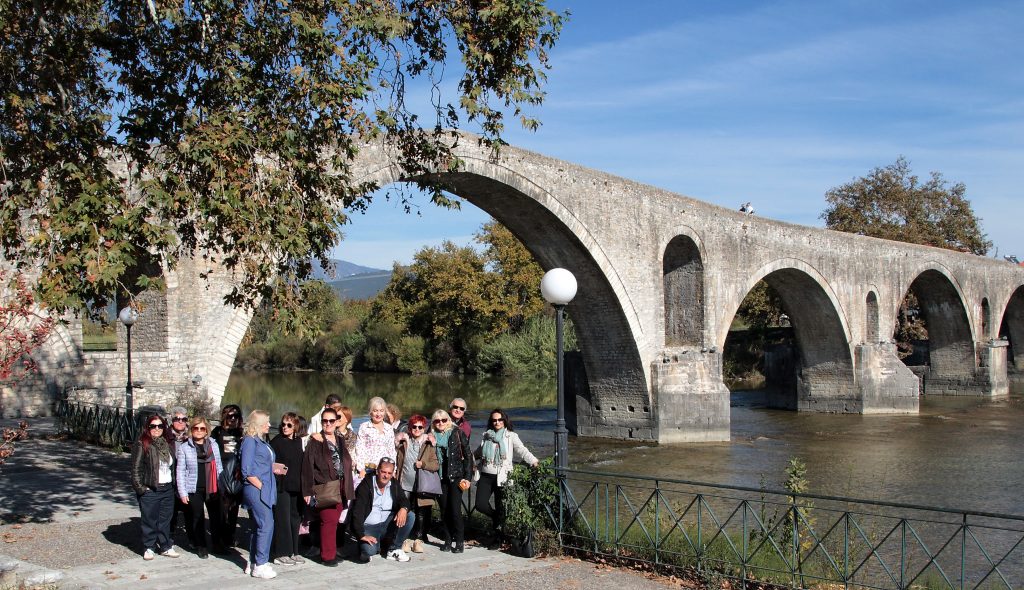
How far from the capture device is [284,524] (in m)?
6.32

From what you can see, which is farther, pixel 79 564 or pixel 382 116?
pixel 382 116

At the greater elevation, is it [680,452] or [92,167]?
[92,167]

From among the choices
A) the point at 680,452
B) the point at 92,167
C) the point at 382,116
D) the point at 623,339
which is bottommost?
the point at 680,452

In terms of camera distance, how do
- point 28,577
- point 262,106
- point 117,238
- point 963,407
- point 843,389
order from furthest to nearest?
point 963,407 → point 843,389 → point 262,106 → point 117,238 → point 28,577

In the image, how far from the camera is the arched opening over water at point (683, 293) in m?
20.1

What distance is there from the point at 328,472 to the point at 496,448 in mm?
1375

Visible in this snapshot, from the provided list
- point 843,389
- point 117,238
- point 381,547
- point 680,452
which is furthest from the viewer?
point 843,389

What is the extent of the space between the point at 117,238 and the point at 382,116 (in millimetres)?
2347

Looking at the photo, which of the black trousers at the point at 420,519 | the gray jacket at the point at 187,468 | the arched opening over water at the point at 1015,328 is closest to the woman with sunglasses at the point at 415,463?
the black trousers at the point at 420,519

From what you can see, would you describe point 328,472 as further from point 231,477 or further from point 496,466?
point 496,466

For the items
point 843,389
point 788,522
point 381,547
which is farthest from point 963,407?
point 381,547

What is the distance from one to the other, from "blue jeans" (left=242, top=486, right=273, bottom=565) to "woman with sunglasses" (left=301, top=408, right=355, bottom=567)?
0.28m

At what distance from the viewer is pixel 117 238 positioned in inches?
247

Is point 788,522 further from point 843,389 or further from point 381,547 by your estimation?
point 843,389
